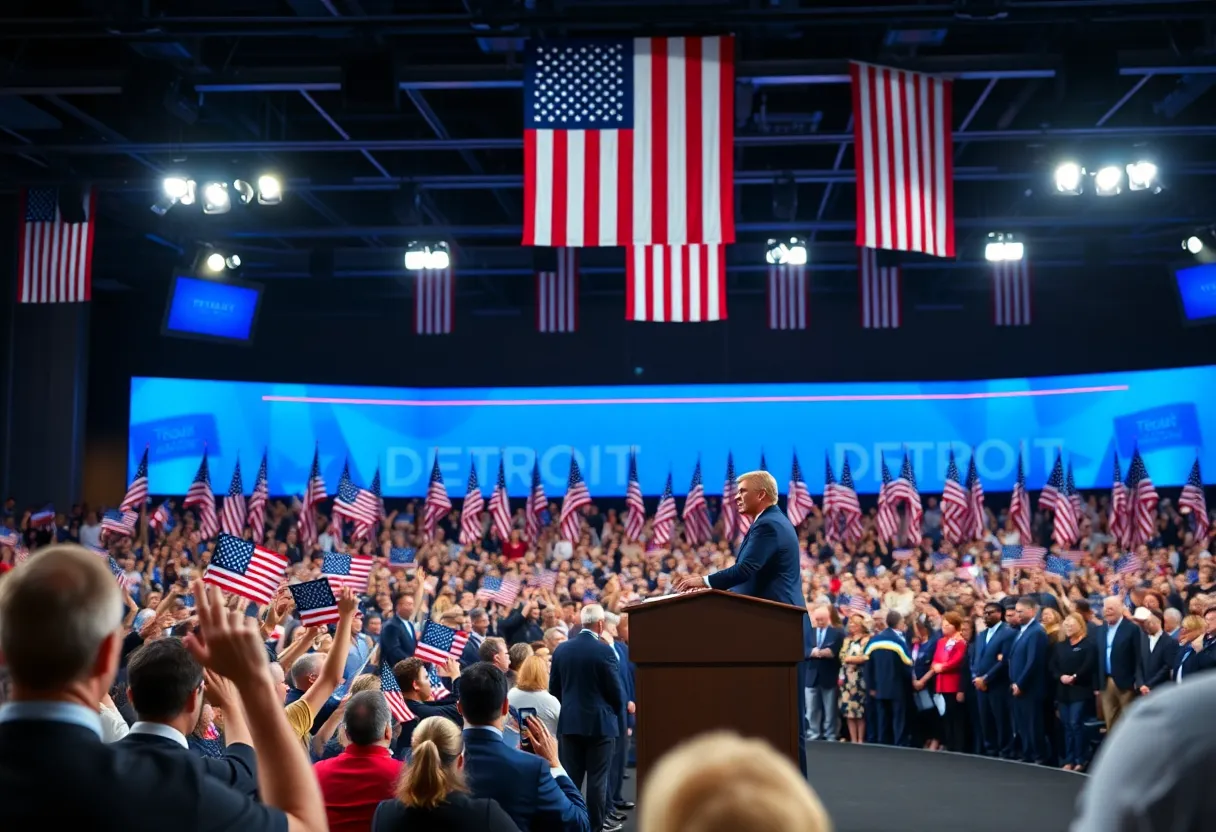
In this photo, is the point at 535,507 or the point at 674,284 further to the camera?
the point at 535,507

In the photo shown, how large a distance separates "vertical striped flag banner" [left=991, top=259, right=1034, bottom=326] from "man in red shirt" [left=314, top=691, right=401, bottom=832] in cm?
1987

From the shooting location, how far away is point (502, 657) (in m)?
8.58

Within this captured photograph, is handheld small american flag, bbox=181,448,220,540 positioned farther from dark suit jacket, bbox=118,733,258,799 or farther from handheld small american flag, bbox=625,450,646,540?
dark suit jacket, bbox=118,733,258,799

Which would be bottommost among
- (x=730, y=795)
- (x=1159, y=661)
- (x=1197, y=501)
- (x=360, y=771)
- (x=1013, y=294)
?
(x=1159, y=661)

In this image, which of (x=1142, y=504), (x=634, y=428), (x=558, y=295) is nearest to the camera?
(x=1142, y=504)

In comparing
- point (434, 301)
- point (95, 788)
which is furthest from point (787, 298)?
point (95, 788)

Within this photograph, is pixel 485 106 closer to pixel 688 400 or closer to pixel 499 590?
pixel 499 590

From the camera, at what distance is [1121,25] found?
1447 cm

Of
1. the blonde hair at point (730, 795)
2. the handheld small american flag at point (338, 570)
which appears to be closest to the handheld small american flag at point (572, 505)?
the handheld small american flag at point (338, 570)

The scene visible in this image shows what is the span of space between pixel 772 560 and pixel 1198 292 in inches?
679

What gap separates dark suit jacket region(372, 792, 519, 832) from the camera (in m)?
4.07

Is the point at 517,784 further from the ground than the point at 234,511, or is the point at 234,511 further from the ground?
the point at 234,511

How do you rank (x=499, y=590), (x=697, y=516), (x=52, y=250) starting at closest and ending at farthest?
(x=499, y=590)
(x=52, y=250)
(x=697, y=516)

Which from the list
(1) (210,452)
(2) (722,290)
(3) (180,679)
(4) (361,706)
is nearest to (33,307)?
(1) (210,452)
